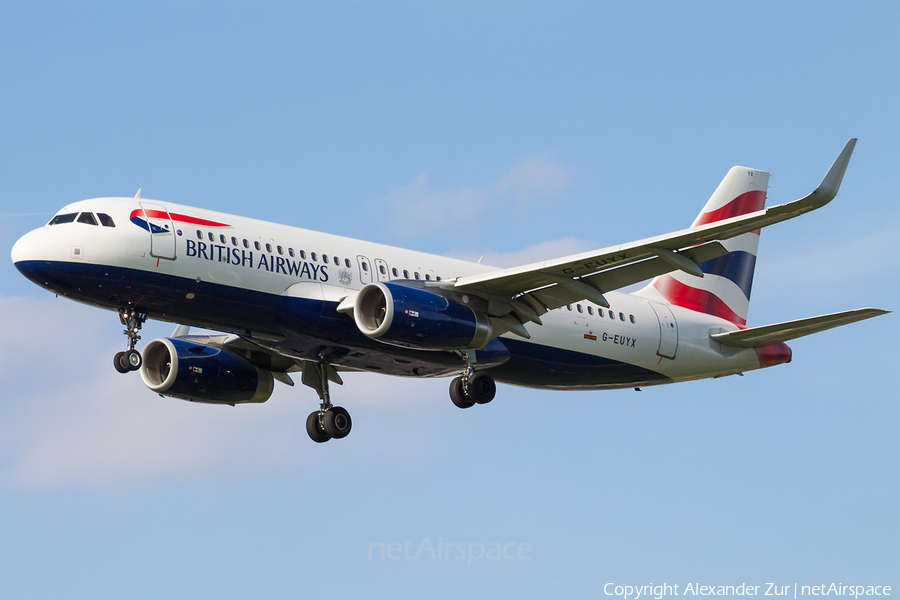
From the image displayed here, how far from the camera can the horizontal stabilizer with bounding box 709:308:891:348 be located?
30.3 meters

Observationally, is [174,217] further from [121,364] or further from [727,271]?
[727,271]

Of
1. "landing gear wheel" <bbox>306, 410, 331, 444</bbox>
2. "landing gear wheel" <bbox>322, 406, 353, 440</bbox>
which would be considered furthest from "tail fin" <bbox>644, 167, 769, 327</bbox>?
"landing gear wheel" <bbox>306, 410, 331, 444</bbox>

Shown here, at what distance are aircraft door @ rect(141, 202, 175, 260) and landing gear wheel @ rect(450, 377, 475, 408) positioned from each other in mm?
8526

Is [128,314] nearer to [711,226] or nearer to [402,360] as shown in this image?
[402,360]

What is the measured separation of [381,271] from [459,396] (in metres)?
4.06

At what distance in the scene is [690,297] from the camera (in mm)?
38469

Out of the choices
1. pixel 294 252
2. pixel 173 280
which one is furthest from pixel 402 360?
pixel 173 280

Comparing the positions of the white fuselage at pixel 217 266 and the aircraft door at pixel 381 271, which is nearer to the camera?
the white fuselage at pixel 217 266

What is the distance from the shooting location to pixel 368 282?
31.1 m

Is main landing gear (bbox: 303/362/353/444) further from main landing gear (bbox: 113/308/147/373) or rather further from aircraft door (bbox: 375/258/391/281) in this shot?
main landing gear (bbox: 113/308/147/373)

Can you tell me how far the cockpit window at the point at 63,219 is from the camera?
28562 mm

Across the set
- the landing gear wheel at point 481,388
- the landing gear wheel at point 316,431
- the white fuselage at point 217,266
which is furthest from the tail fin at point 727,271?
the landing gear wheel at point 316,431

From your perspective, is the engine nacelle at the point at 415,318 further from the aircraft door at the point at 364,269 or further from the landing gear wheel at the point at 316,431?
the landing gear wheel at the point at 316,431

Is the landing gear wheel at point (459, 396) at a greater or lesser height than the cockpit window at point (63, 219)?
lesser
